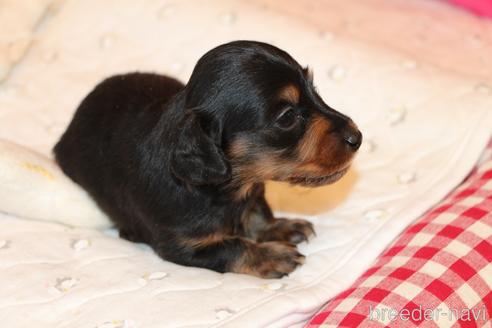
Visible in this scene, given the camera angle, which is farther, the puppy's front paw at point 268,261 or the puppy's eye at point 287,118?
the puppy's front paw at point 268,261

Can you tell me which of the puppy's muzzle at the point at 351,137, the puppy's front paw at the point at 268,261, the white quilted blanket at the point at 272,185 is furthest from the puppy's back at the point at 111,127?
the puppy's muzzle at the point at 351,137

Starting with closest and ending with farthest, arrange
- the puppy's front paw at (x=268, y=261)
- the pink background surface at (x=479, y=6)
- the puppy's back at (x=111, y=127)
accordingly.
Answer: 1. the puppy's front paw at (x=268, y=261)
2. the puppy's back at (x=111, y=127)
3. the pink background surface at (x=479, y=6)

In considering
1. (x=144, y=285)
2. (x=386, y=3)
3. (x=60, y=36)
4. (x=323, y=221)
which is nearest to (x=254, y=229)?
(x=323, y=221)

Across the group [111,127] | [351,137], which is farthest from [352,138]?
[111,127]

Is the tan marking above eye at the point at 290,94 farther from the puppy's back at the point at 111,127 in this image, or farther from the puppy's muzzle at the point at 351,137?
the puppy's back at the point at 111,127

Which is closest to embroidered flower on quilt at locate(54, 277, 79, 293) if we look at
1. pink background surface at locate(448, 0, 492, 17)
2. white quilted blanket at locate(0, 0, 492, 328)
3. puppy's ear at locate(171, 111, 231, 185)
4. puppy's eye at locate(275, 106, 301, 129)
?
white quilted blanket at locate(0, 0, 492, 328)

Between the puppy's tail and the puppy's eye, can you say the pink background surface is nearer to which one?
the puppy's eye

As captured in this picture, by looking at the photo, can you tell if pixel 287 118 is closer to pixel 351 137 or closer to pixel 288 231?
pixel 351 137
